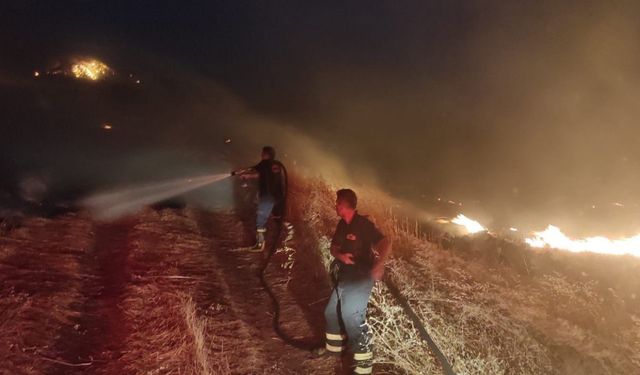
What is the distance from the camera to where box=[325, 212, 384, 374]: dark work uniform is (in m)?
4.37

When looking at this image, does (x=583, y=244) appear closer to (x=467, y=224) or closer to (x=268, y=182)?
(x=467, y=224)

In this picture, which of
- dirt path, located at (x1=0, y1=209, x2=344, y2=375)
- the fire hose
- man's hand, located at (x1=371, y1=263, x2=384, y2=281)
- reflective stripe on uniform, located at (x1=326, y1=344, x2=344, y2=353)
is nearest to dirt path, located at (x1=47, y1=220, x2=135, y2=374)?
dirt path, located at (x1=0, y1=209, x2=344, y2=375)

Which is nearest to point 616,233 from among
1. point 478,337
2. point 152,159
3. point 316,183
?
point 316,183

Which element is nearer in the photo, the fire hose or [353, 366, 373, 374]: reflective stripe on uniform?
the fire hose

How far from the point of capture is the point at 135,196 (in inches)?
435

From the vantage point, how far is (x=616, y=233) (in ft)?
60.3

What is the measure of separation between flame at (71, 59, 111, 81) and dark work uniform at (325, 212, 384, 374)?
28.4 m

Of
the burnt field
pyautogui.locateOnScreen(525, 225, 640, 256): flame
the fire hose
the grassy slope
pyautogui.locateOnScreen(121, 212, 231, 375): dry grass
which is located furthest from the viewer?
pyautogui.locateOnScreen(525, 225, 640, 256): flame

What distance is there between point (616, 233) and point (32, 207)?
20517mm

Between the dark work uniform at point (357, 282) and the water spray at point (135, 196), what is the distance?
6.37 m

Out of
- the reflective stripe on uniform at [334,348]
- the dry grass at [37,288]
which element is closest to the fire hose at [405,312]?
the reflective stripe on uniform at [334,348]

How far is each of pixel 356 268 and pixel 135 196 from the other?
27.3 ft

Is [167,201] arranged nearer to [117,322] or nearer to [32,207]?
[32,207]

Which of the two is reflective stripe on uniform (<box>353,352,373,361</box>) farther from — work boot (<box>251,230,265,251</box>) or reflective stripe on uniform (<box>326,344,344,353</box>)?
work boot (<box>251,230,265,251</box>)
